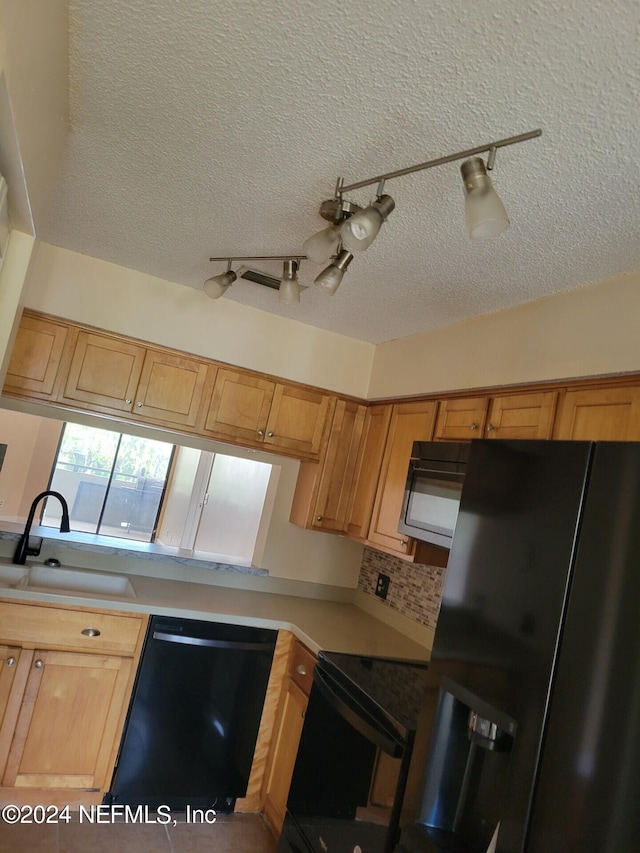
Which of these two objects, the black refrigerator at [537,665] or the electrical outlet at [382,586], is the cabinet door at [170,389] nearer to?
the electrical outlet at [382,586]

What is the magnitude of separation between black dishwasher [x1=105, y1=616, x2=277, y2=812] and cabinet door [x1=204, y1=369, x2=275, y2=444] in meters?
0.94

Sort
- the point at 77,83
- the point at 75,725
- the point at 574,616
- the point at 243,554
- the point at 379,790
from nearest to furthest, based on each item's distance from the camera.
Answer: the point at 574,616 → the point at 77,83 → the point at 379,790 → the point at 75,725 → the point at 243,554

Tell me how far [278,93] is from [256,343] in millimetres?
1761

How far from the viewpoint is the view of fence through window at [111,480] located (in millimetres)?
4067

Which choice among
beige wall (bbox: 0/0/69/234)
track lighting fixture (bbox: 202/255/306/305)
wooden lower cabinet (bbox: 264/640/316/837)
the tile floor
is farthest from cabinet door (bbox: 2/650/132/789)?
beige wall (bbox: 0/0/69/234)

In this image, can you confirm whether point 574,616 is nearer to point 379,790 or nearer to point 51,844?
point 379,790

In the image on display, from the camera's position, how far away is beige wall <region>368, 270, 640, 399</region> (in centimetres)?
179

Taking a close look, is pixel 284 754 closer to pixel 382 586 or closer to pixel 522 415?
pixel 382 586

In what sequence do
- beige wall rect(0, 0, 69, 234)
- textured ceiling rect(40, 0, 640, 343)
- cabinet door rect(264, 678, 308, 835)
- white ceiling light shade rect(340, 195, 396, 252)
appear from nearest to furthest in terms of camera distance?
beige wall rect(0, 0, 69, 234) → textured ceiling rect(40, 0, 640, 343) → white ceiling light shade rect(340, 195, 396, 252) → cabinet door rect(264, 678, 308, 835)

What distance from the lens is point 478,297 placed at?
2.25 metres

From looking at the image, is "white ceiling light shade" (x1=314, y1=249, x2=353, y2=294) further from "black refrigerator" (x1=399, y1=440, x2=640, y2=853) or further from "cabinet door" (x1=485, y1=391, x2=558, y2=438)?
"cabinet door" (x1=485, y1=391, x2=558, y2=438)

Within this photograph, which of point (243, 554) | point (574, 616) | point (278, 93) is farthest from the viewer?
point (243, 554)

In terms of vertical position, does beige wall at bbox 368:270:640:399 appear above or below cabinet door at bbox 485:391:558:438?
above

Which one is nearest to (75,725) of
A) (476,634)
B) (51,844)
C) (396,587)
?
(51,844)
